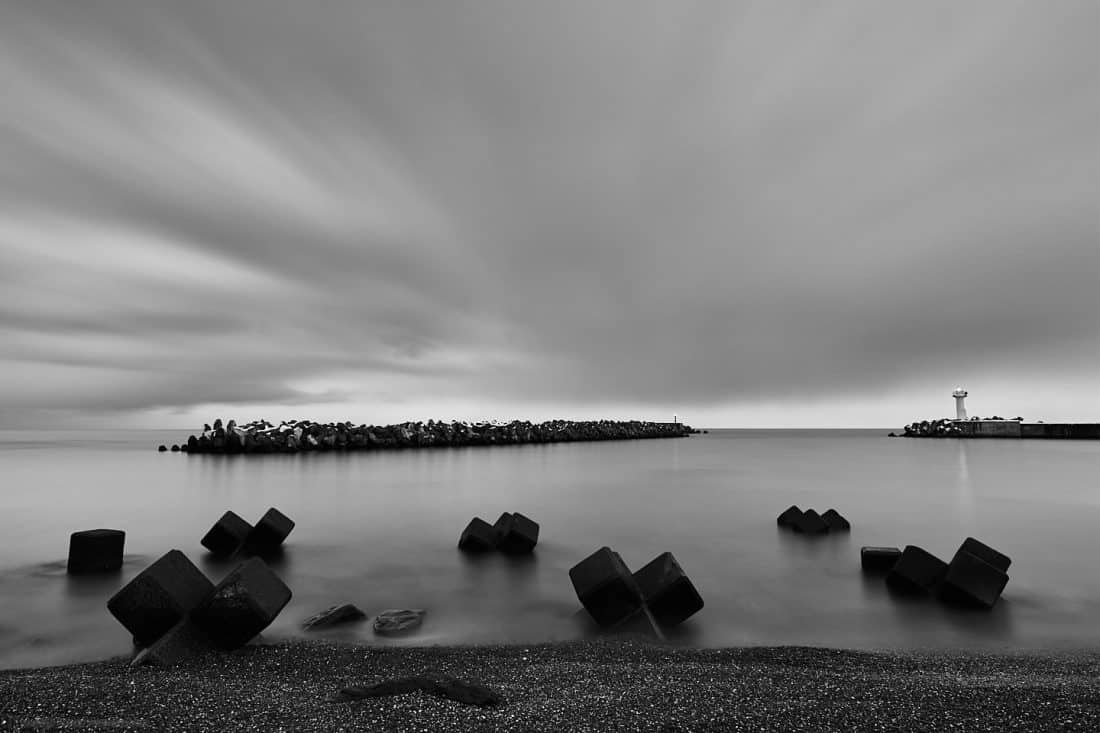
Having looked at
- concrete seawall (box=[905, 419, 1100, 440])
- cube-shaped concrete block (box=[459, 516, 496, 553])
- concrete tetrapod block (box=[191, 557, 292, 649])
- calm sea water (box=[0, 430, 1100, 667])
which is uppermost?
concrete seawall (box=[905, 419, 1100, 440])

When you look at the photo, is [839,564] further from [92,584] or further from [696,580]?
[92,584]

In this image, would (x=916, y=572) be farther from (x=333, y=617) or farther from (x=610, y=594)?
(x=333, y=617)

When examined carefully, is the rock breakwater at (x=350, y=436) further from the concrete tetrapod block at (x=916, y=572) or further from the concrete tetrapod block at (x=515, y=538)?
the concrete tetrapod block at (x=916, y=572)

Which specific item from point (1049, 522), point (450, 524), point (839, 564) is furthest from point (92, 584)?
point (1049, 522)

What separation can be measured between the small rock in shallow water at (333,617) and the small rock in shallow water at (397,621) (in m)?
0.24

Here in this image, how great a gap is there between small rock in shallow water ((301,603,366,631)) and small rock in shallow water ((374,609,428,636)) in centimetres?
24

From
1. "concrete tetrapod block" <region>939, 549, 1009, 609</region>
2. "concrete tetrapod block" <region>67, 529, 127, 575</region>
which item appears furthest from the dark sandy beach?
"concrete tetrapod block" <region>67, 529, 127, 575</region>

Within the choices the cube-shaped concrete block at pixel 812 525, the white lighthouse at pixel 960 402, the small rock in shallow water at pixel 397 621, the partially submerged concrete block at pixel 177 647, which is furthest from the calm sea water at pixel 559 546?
the white lighthouse at pixel 960 402

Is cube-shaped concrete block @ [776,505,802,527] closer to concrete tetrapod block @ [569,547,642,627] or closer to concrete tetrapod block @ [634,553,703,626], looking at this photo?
concrete tetrapod block @ [634,553,703,626]

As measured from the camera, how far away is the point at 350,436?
37.3m

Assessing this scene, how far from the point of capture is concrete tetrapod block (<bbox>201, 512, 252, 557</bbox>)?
Answer: 893cm

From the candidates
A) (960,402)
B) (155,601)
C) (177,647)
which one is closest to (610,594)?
(177,647)

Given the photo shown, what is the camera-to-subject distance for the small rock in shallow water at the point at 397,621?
17.7 ft

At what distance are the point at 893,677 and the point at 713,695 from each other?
1.55 metres
